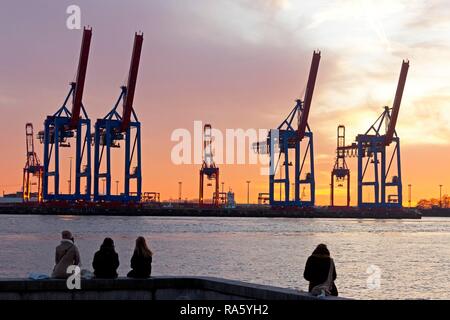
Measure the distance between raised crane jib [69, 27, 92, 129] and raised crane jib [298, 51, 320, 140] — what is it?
36.2m

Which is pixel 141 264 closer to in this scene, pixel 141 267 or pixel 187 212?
pixel 141 267

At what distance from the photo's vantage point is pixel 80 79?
10212 cm

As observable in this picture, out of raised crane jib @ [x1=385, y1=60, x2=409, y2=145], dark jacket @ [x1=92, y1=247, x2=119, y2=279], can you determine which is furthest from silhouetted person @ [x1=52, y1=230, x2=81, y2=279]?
raised crane jib @ [x1=385, y1=60, x2=409, y2=145]

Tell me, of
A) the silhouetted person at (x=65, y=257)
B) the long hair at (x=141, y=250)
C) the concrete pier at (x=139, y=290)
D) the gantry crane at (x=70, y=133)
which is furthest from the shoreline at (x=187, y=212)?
the concrete pier at (x=139, y=290)

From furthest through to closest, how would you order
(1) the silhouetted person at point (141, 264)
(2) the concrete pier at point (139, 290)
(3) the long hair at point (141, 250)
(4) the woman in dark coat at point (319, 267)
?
(3) the long hair at point (141, 250), (1) the silhouetted person at point (141, 264), (2) the concrete pier at point (139, 290), (4) the woman in dark coat at point (319, 267)

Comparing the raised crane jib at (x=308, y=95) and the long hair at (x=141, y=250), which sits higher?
the raised crane jib at (x=308, y=95)

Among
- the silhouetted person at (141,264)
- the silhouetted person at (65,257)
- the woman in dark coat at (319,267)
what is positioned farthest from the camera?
the silhouetted person at (141,264)

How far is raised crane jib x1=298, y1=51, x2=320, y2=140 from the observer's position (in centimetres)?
11772

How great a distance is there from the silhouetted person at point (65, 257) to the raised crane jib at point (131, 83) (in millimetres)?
91342

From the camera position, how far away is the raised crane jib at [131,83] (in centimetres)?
10094

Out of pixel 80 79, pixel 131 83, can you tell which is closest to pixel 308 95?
pixel 131 83

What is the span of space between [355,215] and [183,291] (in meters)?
142

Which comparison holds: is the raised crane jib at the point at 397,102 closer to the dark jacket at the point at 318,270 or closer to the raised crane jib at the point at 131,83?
the raised crane jib at the point at 131,83

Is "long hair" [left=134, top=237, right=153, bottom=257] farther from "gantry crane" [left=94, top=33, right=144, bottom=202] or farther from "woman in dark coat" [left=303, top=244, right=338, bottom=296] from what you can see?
"gantry crane" [left=94, top=33, right=144, bottom=202]
